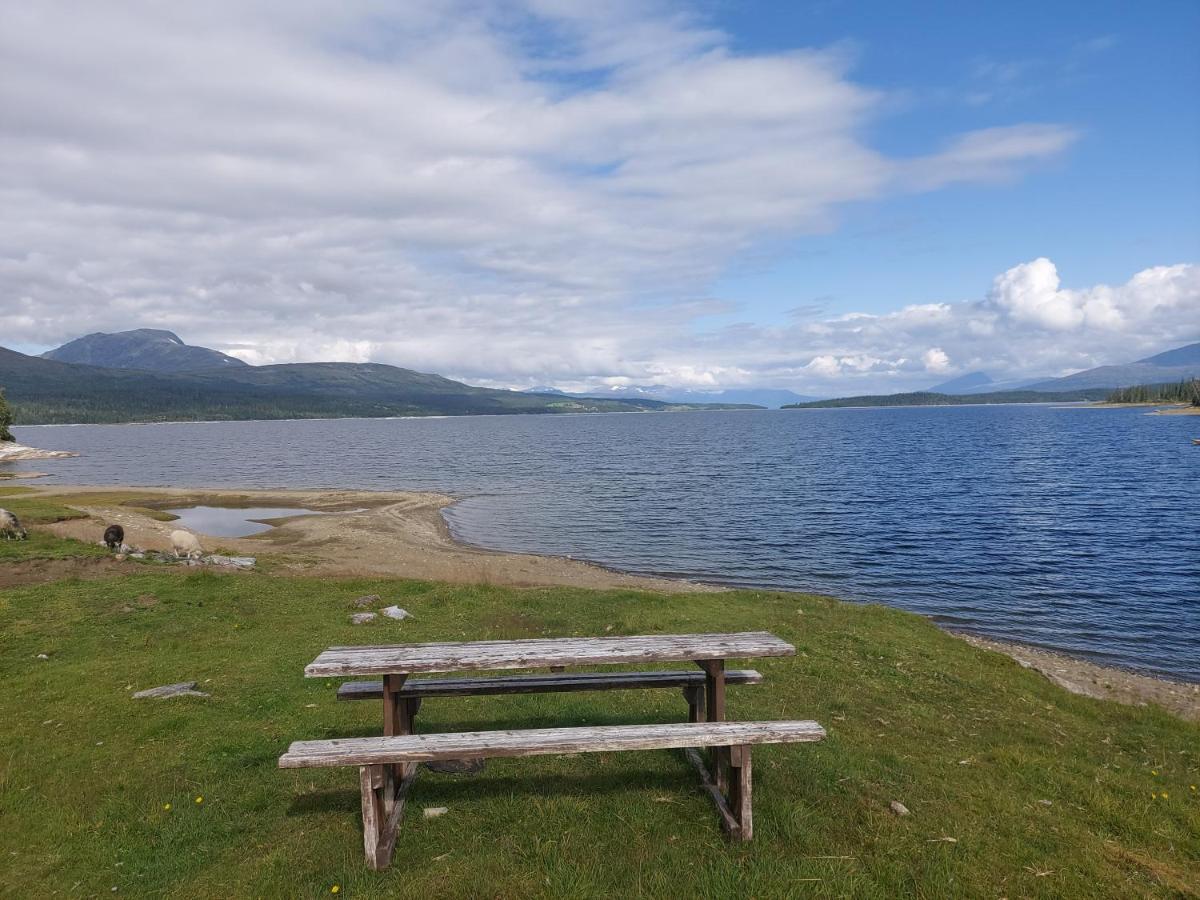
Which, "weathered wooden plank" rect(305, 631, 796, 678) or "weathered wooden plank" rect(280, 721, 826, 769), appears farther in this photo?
"weathered wooden plank" rect(305, 631, 796, 678)

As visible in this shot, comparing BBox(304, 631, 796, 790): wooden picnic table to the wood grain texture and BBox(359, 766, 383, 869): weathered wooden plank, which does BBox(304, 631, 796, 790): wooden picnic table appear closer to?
the wood grain texture

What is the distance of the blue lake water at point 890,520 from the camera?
86.1ft

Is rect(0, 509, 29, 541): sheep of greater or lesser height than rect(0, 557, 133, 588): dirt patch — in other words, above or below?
above

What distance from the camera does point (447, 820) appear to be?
25.1ft

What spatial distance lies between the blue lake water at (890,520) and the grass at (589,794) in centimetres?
1385

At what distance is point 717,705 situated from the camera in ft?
27.0

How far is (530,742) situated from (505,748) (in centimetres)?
27

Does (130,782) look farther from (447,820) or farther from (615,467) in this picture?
(615,467)

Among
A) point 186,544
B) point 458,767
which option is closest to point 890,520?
point 186,544

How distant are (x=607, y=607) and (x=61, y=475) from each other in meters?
92.6

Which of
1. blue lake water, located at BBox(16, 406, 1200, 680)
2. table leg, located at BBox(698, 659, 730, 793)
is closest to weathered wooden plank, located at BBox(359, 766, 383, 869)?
table leg, located at BBox(698, 659, 730, 793)

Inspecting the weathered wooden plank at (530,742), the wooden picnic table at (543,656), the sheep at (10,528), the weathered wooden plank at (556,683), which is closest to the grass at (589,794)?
the weathered wooden plank at (556,683)

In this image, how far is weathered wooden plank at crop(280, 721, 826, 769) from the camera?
670cm

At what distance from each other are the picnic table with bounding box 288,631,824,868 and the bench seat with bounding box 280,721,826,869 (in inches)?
0.4
